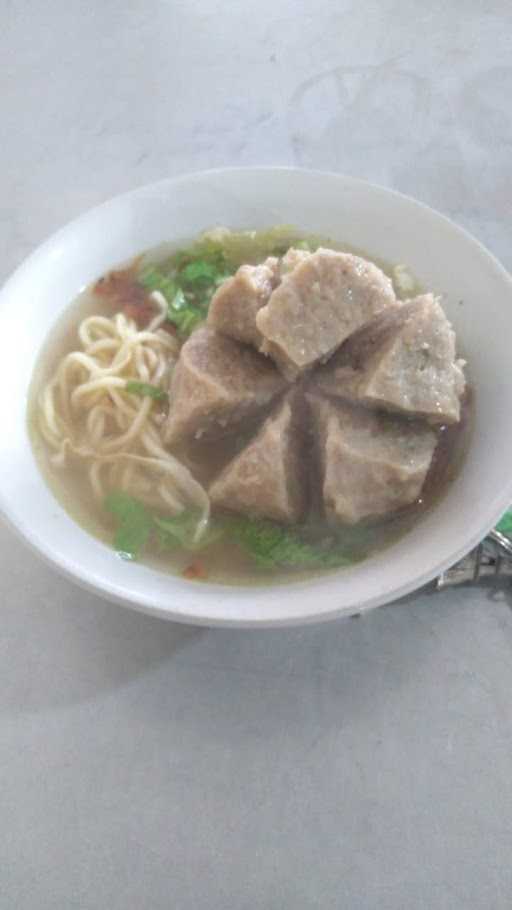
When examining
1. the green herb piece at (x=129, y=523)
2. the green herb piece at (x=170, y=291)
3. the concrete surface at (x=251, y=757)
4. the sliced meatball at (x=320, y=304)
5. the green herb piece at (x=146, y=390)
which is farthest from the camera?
the green herb piece at (x=170, y=291)

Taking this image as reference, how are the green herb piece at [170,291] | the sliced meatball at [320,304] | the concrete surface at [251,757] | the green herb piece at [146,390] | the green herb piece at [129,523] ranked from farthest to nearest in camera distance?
the green herb piece at [170,291] < the green herb piece at [146,390] < the green herb piece at [129,523] < the sliced meatball at [320,304] < the concrete surface at [251,757]

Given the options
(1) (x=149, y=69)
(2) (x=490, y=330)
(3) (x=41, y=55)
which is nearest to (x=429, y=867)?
(2) (x=490, y=330)

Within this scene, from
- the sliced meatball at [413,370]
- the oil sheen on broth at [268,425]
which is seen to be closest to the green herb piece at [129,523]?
the oil sheen on broth at [268,425]

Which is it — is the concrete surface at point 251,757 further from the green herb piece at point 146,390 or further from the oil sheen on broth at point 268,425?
the green herb piece at point 146,390

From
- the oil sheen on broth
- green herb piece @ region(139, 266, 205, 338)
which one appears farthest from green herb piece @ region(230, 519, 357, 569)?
green herb piece @ region(139, 266, 205, 338)

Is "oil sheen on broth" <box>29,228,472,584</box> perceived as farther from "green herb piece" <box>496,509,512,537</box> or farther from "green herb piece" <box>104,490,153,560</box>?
"green herb piece" <box>496,509,512,537</box>

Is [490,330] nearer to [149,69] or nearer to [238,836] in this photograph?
[238,836]

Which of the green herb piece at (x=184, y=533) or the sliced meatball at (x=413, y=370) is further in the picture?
the green herb piece at (x=184, y=533)

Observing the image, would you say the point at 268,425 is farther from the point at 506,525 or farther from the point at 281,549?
the point at 506,525
